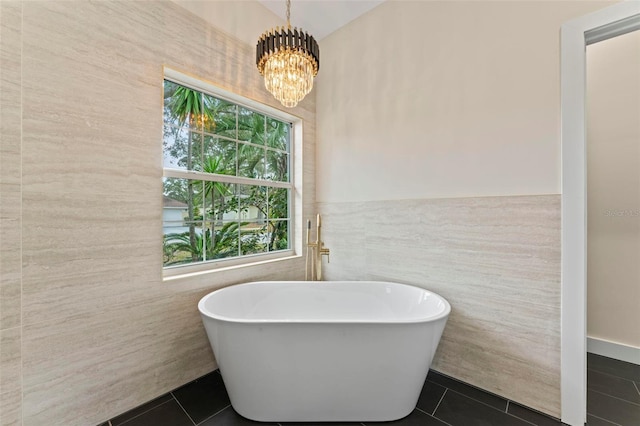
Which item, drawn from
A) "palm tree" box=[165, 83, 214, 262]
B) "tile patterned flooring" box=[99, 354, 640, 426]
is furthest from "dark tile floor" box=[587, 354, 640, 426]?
"palm tree" box=[165, 83, 214, 262]

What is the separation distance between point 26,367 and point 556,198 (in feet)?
9.26

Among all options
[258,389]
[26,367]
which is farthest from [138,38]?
[258,389]

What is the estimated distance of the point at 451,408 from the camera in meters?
1.50

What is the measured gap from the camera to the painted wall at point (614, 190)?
Result: 74.8 inches

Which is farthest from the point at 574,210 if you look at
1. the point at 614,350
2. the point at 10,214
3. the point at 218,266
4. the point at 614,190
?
the point at 10,214

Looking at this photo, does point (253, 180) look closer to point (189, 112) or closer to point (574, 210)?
point (189, 112)

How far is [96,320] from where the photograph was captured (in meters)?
1.38

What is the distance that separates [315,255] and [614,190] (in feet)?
7.99

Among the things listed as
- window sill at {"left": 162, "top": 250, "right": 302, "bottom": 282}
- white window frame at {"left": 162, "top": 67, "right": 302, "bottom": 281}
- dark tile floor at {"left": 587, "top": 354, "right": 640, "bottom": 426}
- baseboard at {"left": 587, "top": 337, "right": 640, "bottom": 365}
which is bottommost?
dark tile floor at {"left": 587, "top": 354, "right": 640, "bottom": 426}

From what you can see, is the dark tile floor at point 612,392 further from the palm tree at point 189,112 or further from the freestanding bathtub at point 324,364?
the palm tree at point 189,112

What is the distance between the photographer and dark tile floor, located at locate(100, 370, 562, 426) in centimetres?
139

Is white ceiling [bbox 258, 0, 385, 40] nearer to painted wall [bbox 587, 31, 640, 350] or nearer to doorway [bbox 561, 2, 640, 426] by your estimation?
doorway [bbox 561, 2, 640, 426]

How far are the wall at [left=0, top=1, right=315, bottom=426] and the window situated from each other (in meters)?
0.18

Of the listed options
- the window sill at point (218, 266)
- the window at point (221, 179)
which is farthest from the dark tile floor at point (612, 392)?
the window at point (221, 179)
